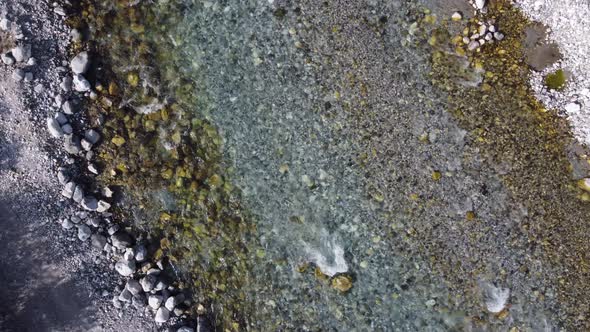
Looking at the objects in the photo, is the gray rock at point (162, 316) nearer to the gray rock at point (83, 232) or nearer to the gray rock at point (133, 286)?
the gray rock at point (133, 286)

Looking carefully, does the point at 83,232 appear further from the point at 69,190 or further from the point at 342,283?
the point at 342,283

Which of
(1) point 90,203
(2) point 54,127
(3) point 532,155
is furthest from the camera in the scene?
(1) point 90,203


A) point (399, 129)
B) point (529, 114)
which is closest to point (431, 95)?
point (399, 129)

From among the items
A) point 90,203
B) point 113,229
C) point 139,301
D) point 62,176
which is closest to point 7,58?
point 62,176

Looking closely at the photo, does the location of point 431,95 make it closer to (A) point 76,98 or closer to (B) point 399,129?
(B) point 399,129

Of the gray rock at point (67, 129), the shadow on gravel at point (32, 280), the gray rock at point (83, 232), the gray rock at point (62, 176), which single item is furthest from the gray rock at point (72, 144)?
the gray rock at point (83, 232)

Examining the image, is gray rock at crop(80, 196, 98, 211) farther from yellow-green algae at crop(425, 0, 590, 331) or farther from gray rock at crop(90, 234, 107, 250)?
yellow-green algae at crop(425, 0, 590, 331)
